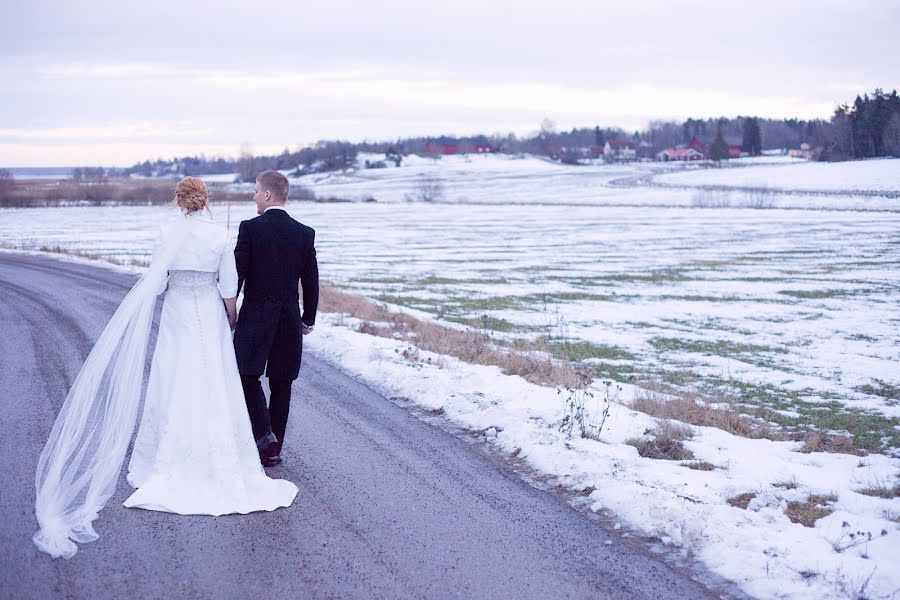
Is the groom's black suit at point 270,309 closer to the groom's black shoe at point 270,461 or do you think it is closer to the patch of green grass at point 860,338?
the groom's black shoe at point 270,461

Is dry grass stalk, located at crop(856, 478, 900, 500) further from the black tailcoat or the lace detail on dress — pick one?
the lace detail on dress

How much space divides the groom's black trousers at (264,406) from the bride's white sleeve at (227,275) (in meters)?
0.73

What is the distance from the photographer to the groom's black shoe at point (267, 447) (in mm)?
7039

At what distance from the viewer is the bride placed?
6152 mm

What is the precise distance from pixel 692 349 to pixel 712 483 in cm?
1069

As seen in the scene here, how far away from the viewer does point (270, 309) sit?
7.20 meters

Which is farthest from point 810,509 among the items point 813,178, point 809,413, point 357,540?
point 813,178

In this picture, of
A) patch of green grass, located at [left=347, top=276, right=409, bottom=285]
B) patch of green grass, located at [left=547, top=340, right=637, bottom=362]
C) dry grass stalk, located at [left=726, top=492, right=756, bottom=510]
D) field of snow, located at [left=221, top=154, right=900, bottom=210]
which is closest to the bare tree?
field of snow, located at [left=221, top=154, right=900, bottom=210]

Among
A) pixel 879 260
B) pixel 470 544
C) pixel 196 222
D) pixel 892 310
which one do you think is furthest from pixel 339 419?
pixel 879 260

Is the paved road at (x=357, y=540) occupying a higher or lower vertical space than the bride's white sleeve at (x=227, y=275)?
lower

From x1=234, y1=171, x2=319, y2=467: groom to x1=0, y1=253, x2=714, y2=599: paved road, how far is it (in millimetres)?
486

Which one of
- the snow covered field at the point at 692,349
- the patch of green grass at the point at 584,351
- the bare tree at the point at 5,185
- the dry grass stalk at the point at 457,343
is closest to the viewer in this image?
the snow covered field at the point at 692,349

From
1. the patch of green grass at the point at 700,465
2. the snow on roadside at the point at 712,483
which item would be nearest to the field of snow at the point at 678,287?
the snow on roadside at the point at 712,483

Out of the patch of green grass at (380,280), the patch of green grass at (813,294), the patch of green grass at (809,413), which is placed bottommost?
the patch of green grass at (813,294)
